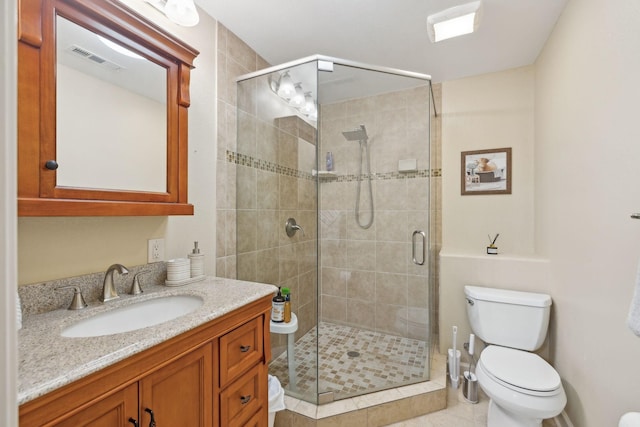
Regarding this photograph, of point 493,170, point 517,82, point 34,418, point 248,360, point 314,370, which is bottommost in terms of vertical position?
point 314,370

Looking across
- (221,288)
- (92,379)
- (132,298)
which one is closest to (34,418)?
(92,379)

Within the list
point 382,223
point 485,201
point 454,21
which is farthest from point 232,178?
point 485,201

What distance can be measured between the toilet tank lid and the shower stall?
34cm

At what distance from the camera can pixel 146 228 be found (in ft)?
4.49

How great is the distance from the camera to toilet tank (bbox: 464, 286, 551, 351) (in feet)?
6.17

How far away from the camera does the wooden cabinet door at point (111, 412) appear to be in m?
0.67

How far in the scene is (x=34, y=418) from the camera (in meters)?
0.59

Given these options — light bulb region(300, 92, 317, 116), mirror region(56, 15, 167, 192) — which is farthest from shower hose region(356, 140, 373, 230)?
mirror region(56, 15, 167, 192)

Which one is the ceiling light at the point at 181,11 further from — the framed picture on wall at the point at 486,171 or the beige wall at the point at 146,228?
the framed picture on wall at the point at 486,171

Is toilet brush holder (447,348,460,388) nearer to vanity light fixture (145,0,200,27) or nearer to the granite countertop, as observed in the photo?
the granite countertop

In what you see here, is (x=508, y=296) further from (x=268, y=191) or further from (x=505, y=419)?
(x=268, y=191)

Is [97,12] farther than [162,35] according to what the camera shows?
No

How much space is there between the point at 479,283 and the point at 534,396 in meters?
0.85

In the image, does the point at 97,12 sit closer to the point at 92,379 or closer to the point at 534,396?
the point at 92,379
